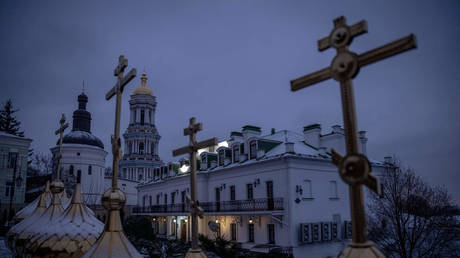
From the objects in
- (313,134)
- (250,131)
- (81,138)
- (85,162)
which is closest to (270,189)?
(313,134)

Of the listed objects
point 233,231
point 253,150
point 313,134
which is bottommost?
A: point 233,231

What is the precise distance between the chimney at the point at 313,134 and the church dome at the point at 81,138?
33.7 meters

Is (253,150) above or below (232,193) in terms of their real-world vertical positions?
above

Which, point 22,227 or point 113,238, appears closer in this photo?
point 113,238

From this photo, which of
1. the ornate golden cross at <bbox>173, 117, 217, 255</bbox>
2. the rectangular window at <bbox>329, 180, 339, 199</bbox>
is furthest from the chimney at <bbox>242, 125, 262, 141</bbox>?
the ornate golden cross at <bbox>173, 117, 217, 255</bbox>

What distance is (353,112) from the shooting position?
296 cm

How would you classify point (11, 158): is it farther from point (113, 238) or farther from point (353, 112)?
point (353, 112)

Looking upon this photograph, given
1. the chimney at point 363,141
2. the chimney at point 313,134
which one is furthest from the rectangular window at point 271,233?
the chimney at point 363,141

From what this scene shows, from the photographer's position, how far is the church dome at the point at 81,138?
49.5 metres

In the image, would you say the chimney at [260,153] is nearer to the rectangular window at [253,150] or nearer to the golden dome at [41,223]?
the rectangular window at [253,150]

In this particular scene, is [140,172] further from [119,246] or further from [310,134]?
[119,246]

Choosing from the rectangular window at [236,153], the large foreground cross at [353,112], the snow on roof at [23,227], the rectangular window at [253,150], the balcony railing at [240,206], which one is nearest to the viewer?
the large foreground cross at [353,112]

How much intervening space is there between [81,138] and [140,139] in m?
15.1

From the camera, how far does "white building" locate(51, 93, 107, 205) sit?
4778 cm
